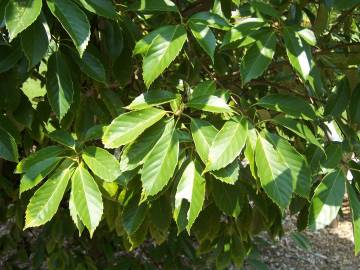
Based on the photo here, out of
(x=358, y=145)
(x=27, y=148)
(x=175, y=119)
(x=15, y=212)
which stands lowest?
(x=15, y=212)

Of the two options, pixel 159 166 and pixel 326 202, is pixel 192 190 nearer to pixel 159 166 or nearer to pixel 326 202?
pixel 159 166

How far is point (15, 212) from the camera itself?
2158 mm

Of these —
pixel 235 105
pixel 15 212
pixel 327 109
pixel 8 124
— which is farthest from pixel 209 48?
pixel 15 212

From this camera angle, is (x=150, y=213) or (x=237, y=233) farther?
(x=237, y=233)

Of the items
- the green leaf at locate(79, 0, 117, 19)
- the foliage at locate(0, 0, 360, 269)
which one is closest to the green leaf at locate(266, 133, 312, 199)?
the foliage at locate(0, 0, 360, 269)

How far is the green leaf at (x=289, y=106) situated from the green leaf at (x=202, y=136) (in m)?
0.17

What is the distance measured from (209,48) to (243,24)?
0.13 meters

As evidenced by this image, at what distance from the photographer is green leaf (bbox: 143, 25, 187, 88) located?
1.21 meters

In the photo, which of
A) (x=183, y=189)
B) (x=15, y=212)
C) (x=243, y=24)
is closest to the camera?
(x=183, y=189)

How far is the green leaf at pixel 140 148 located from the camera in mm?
1168

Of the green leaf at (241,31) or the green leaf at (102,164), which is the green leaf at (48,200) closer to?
the green leaf at (102,164)

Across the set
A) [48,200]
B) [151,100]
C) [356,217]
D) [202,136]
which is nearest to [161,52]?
[151,100]

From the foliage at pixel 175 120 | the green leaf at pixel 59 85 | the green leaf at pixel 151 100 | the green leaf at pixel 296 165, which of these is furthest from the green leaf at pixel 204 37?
the green leaf at pixel 59 85

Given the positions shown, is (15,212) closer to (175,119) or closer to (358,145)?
(175,119)
